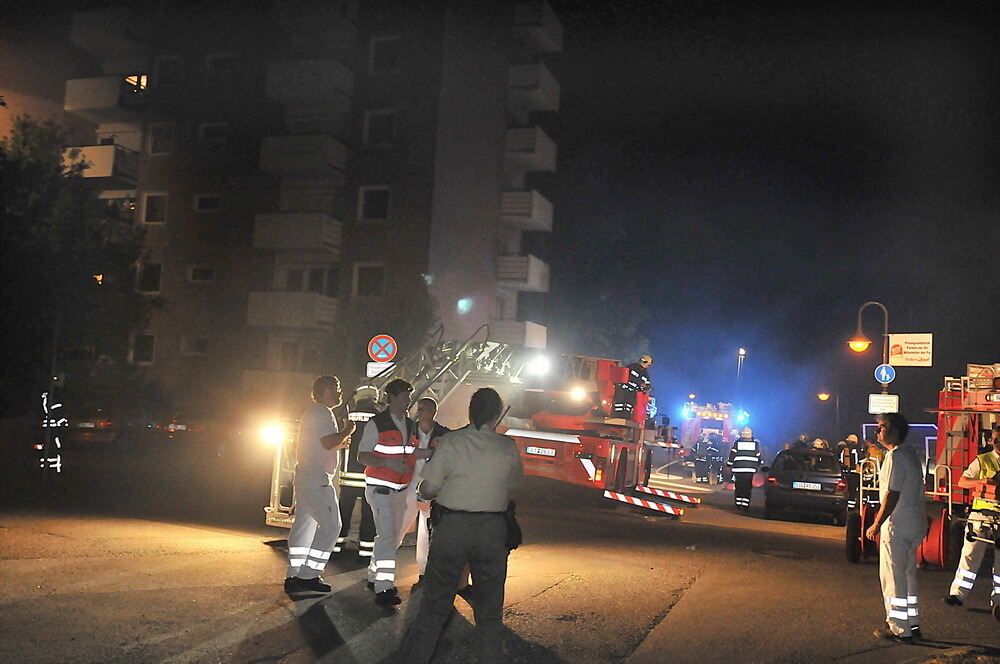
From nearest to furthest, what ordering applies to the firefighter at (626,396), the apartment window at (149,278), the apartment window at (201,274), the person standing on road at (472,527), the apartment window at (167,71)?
the person standing on road at (472,527) → the firefighter at (626,396) → the apartment window at (201,274) → the apartment window at (149,278) → the apartment window at (167,71)

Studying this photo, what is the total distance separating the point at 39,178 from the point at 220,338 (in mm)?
13503

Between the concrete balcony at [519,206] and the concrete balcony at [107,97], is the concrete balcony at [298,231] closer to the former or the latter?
the concrete balcony at [519,206]

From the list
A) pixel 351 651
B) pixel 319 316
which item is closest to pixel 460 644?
pixel 351 651

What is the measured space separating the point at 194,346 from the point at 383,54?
1300 cm

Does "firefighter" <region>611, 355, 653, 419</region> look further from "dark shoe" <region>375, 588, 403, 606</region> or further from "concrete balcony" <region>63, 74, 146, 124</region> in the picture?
"concrete balcony" <region>63, 74, 146, 124</region>

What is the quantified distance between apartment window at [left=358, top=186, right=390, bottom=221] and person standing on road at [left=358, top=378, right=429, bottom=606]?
2672 centimetres

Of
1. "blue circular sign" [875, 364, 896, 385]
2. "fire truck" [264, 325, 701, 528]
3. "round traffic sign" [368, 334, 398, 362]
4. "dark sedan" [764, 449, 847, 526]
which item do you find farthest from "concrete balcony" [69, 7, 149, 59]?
"dark sedan" [764, 449, 847, 526]

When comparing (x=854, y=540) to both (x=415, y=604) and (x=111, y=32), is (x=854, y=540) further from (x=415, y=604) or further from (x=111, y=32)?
(x=111, y=32)

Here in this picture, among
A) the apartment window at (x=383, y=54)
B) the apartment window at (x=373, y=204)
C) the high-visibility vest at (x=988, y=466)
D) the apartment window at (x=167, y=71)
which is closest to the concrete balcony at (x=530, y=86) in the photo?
the apartment window at (x=383, y=54)

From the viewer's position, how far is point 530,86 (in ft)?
126

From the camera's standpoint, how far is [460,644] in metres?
6.75

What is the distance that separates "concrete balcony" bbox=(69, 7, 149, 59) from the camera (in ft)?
124

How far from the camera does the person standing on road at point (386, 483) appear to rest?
312 inches

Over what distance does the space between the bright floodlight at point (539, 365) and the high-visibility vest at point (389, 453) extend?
32.3 ft
